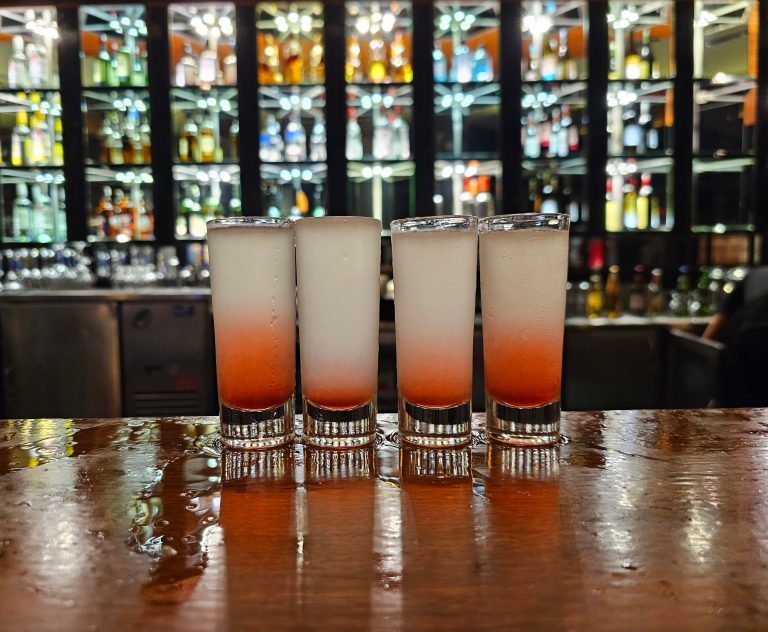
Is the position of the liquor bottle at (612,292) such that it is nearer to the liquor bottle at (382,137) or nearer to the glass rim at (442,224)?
the liquor bottle at (382,137)

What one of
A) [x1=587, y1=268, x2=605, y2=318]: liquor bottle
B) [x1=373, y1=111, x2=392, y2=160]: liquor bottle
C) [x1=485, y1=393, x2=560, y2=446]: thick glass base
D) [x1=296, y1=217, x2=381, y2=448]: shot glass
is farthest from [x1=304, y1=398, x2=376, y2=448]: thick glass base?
[x1=373, y1=111, x2=392, y2=160]: liquor bottle

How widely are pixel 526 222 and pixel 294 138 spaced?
3.27 meters

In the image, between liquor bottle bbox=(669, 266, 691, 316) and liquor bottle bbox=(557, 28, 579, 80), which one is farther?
liquor bottle bbox=(557, 28, 579, 80)

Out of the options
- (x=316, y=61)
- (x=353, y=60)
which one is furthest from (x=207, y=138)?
(x=353, y=60)

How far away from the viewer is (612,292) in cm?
368

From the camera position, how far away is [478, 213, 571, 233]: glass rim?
743 millimetres

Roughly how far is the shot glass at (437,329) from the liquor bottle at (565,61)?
132 inches

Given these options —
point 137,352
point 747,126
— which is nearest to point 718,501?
point 137,352

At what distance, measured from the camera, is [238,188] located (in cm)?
381

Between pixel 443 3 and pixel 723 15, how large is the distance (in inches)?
58.7

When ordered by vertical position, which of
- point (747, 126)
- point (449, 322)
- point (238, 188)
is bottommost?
point (449, 322)

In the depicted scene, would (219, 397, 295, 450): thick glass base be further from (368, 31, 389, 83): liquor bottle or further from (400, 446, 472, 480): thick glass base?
(368, 31, 389, 83): liquor bottle

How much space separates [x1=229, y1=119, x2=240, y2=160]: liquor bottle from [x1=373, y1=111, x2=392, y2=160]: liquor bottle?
0.75 m

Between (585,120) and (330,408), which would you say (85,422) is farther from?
(585,120)
